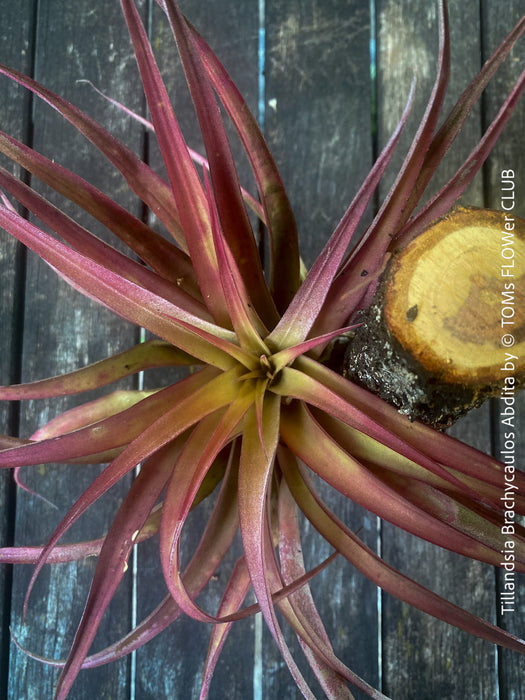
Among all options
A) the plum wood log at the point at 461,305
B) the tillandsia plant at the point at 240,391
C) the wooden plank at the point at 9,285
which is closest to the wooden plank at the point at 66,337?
the wooden plank at the point at 9,285

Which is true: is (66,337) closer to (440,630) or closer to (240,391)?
(240,391)

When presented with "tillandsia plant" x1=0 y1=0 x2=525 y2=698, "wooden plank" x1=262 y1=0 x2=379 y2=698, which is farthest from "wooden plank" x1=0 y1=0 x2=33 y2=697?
"wooden plank" x1=262 y1=0 x2=379 y2=698

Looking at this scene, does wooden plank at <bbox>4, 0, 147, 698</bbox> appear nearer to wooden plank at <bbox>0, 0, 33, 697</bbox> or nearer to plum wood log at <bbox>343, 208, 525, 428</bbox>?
wooden plank at <bbox>0, 0, 33, 697</bbox>

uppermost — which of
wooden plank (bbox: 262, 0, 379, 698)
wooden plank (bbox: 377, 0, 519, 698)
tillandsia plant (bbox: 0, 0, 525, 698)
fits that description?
wooden plank (bbox: 262, 0, 379, 698)

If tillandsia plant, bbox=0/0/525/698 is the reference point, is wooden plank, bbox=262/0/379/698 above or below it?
above

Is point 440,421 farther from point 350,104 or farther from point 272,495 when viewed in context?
point 350,104

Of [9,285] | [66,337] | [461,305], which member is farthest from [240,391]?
[9,285]

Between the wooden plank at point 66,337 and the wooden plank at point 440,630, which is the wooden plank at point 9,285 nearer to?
the wooden plank at point 66,337
